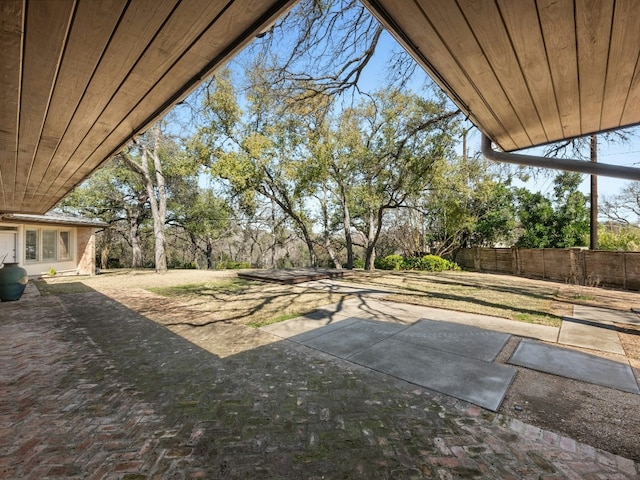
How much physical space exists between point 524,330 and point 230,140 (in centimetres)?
1383

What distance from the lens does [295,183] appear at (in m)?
14.5

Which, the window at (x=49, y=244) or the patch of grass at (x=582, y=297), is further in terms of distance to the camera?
the window at (x=49, y=244)

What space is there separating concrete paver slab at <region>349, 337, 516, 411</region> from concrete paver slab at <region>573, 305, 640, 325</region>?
3.40 metres

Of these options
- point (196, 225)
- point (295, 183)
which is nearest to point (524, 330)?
point (295, 183)

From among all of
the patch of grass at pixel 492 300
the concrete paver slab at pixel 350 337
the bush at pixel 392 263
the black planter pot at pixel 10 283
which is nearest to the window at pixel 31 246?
the black planter pot at pixel 10 283

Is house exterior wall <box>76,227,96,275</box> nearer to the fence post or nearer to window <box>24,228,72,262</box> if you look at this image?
window <box>24,228,72,262</box>

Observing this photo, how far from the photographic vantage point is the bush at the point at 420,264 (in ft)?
49.6

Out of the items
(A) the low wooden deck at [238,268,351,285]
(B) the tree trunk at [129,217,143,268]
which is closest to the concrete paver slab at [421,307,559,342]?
(A) the low wooden deck at [238,268,351,285]

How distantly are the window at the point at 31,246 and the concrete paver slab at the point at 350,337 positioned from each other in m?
13.7

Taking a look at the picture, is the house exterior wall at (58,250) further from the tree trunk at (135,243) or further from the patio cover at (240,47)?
the patio cover at (240,47)

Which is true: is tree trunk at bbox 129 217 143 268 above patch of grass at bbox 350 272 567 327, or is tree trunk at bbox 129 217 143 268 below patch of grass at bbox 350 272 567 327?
A: above

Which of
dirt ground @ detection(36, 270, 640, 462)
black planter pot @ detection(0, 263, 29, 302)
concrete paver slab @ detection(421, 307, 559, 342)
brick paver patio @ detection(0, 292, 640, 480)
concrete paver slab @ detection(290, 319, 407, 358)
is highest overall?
black planter pot @ detection(0, 263, 29, 302)

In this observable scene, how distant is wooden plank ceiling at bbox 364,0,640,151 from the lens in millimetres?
1425

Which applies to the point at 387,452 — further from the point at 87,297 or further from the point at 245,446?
the point at 87,297
